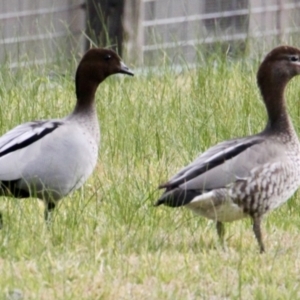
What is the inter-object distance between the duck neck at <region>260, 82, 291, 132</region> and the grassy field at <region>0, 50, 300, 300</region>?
1.71ft

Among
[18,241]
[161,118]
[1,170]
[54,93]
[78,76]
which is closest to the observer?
[18,241]

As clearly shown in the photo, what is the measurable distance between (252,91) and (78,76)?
176cm

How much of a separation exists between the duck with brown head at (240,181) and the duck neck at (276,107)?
4.8 inches

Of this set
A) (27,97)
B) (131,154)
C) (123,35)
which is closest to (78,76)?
(131,154)

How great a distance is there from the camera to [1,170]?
691cm

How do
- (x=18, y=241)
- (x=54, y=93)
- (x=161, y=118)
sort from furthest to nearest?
(x=54, y=93), (x=161, y=118), (x=18, y=241)

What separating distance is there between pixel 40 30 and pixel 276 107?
18.1ft

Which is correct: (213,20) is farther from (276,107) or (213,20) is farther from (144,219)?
(144,219)

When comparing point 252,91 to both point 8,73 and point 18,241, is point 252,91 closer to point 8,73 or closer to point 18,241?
point 8,73

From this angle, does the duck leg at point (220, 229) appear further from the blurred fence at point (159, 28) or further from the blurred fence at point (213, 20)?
the blurred fence at point (213, 20)

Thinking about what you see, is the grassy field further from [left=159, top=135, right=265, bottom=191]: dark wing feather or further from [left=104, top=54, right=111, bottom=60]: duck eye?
[left=104, top=54, right=111, bottom=60]: duck eye

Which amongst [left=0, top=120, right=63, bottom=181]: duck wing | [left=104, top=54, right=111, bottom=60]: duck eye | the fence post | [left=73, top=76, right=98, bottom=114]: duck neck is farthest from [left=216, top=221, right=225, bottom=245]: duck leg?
the fence post

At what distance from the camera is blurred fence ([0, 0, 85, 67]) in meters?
10.1

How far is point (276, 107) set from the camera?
23.8ft
